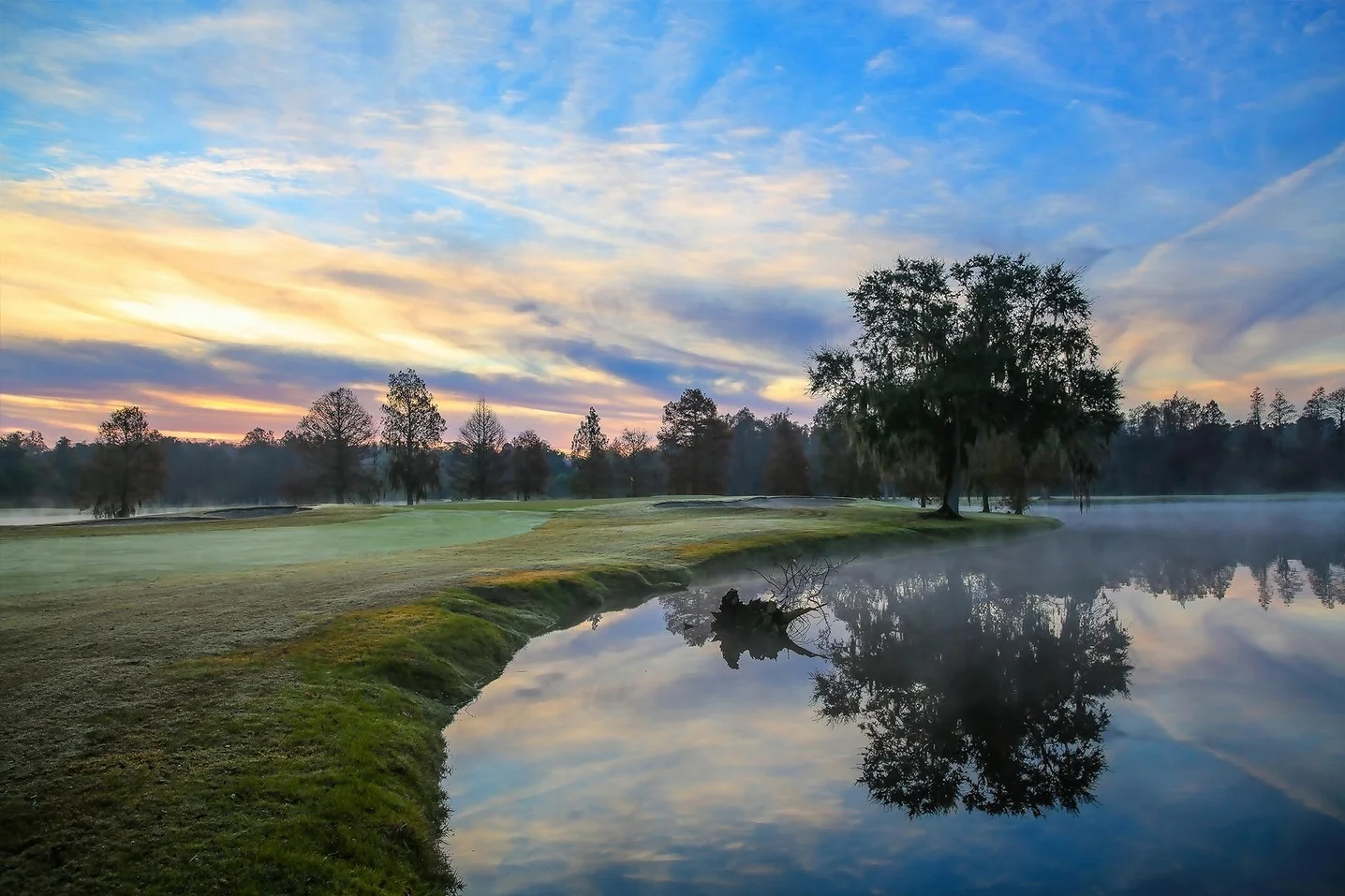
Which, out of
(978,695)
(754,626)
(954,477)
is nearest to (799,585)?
(754,626)

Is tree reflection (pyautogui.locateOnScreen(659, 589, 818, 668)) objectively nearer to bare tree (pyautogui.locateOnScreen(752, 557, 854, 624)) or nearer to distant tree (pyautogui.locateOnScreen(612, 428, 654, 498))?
bare tree (pyautogui.locateOnScreen(752, 557, 854, 624))

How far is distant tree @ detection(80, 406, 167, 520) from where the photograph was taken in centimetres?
6078

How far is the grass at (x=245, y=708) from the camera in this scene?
5762 mm

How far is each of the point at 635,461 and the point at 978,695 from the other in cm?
9918

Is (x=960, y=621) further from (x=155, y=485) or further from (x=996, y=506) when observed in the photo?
(x=155, y=485)

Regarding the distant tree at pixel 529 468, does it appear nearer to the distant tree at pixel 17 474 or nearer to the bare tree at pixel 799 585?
the distant tree at pixel 17 474

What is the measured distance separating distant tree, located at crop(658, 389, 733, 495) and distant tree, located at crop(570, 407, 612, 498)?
8294 millimetres

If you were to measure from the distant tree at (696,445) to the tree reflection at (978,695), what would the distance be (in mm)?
70376

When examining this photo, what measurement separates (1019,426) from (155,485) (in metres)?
64.7

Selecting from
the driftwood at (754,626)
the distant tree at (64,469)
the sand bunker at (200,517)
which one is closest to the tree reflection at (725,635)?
the driftwood at (754,626)

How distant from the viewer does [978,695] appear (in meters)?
11.7

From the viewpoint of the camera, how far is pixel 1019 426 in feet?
123

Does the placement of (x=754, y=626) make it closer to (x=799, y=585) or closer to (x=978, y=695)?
(x=978, y=695)

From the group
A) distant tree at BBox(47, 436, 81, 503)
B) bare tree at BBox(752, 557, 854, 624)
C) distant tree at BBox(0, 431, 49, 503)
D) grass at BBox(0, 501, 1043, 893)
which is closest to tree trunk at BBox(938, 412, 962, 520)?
bare tree at BBox(752, 557, 854, 624)
